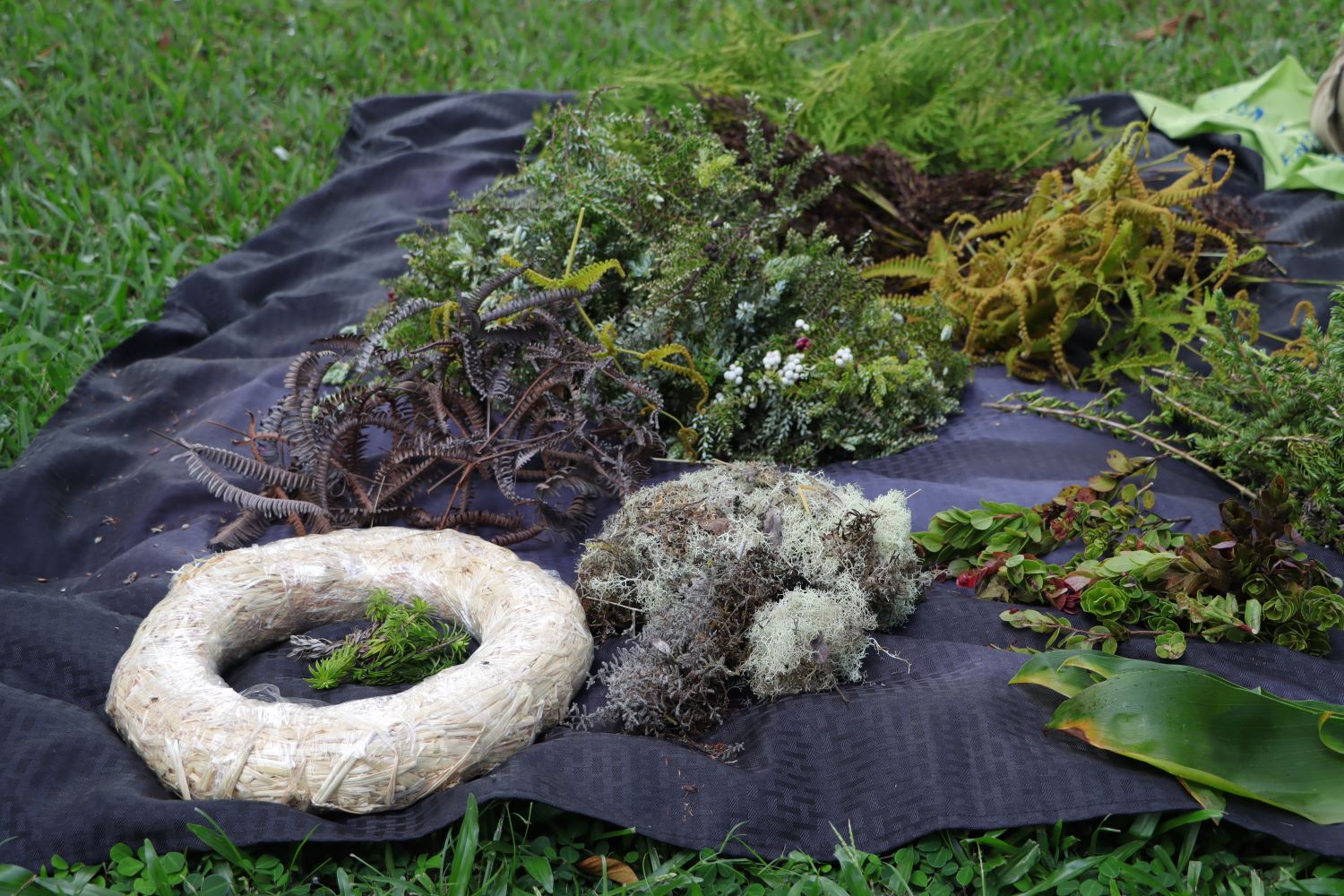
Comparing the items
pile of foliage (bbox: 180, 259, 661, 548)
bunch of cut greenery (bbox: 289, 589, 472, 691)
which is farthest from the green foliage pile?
bunch of cut greenery (bbox: 289, 589, 472, 691)

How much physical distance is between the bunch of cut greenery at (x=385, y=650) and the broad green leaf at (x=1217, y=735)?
4.05ft

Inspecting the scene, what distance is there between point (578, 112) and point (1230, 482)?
6.95ft

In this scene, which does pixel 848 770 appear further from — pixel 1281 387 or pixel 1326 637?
pixel 1281 387

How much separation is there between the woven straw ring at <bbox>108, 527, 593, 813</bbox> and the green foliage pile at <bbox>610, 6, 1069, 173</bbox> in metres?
2.36

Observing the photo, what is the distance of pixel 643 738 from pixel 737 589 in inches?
14.0

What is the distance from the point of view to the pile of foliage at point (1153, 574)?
1.97 m

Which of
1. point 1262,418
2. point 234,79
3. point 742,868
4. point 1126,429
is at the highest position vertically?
point 234,79

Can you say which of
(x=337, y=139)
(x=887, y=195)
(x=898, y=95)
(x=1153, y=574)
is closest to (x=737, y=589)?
(x=1153, y=574)

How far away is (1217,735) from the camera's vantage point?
1.67 metres

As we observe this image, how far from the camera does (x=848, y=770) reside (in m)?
1.77

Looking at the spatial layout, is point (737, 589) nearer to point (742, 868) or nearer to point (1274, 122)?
point (742, 868)

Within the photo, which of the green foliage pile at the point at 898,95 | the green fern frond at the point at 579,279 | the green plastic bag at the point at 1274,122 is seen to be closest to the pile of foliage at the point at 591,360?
the green fern frond at the point at 579,279

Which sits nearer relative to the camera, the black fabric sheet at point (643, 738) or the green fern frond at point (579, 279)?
the black fabric sheet at point (643, 738)

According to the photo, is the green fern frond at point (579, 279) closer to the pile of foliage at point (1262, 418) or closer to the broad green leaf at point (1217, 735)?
the pile of foliage at point (1262, 418)
